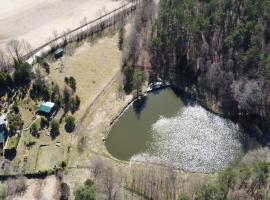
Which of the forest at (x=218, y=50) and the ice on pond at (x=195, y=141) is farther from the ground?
the forest at (x=218, y=50)

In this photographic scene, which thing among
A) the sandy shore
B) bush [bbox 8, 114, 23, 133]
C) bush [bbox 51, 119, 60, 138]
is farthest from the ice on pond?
the sandy shore

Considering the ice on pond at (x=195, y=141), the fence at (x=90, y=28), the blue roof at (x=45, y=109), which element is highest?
the fence at (x=90, y=28)

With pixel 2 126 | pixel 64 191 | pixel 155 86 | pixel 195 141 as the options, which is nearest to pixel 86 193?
pixel 64 191

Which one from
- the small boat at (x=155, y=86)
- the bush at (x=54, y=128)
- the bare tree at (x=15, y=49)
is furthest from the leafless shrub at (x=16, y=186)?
the bare tree at (x=15, y=49)

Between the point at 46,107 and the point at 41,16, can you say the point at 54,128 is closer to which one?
the point at 46,107

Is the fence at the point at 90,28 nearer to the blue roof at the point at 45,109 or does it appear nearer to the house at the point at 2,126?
the blue roof at the point at 45,109

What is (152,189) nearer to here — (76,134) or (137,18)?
(76,134)

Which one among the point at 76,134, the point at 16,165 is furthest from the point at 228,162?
the point at 16,165
